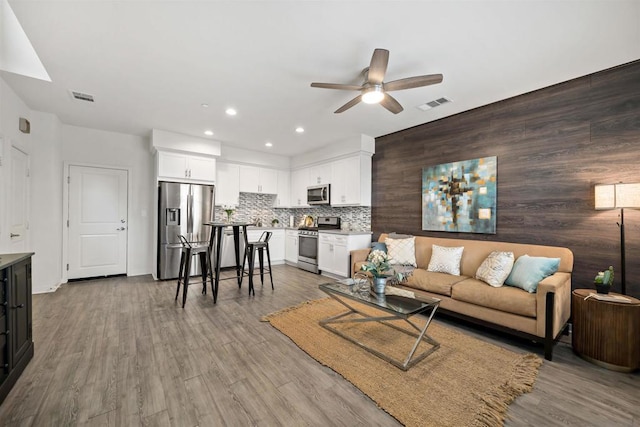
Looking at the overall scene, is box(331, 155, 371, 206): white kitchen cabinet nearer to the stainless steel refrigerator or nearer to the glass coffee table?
the glass coffee table

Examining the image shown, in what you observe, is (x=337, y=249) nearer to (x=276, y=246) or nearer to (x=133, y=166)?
(x=276, y=246)

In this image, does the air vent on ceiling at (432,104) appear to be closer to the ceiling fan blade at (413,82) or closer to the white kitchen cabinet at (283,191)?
the ceiling fan blade at (413,82)

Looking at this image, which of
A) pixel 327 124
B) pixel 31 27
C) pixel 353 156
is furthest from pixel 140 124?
pixel 353 156

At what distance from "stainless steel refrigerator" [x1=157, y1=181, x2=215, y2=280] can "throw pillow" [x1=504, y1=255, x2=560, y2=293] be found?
4934mm

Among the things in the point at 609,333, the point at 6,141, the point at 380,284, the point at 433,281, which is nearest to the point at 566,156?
the point at 609,333

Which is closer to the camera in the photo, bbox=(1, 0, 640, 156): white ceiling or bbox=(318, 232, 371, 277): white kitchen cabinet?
bbox=(1, 0, 640, 156): white ceiling

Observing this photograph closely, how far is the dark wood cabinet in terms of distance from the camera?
1.78 m

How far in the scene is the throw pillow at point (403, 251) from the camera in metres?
3.97

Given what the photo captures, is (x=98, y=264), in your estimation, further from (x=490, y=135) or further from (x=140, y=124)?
(x=490, y=135)

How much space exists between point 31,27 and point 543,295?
4.86 metres

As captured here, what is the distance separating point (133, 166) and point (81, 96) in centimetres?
189

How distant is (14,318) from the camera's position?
192 centimetres

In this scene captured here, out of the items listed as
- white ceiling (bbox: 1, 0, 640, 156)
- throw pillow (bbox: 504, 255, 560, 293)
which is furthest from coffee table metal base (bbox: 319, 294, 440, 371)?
white ceiling (bbox: 1, 0, 640, 156)

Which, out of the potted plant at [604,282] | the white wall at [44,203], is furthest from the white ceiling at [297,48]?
the potted plant at [604,282]
